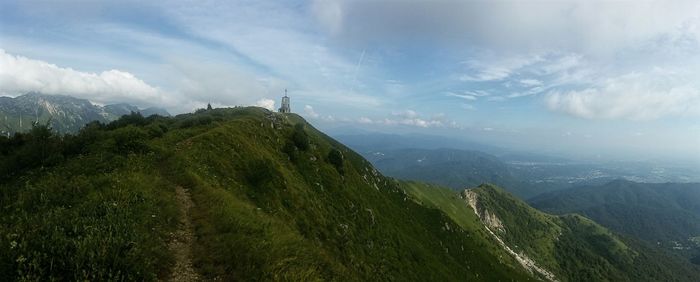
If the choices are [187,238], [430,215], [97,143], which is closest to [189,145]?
[97,143]

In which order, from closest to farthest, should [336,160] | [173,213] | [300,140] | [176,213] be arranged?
[173,213], [176,213], [300,140], [336,160]

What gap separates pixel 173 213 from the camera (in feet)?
63.7

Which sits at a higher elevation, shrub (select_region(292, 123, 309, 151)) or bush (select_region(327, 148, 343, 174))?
shrub (select_region(292, 123, 309, 151))

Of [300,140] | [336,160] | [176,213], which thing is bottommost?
[336,160]

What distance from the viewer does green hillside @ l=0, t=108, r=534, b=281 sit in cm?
1228

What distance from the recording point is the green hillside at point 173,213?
1228cm

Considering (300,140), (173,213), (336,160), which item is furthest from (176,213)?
(336,160)

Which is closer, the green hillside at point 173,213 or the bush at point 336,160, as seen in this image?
the green hillside at point 173,213

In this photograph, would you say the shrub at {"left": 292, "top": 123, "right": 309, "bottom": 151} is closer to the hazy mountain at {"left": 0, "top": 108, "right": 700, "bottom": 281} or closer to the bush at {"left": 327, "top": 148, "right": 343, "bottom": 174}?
the hazy mountain at {"left": 0, "top": 108, "right": 700, "bottom": 281}

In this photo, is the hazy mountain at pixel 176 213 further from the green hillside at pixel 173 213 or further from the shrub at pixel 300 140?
the shrub at pixel 300 140

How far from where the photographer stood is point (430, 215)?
115938 millimetres

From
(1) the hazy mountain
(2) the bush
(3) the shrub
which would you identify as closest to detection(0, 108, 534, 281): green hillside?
(1) the hazy mountain

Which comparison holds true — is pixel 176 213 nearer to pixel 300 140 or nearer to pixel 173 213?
pixel 173 213

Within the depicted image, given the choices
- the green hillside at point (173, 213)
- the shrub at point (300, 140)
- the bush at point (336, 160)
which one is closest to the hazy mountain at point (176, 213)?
the green hillside at point (173, 213)
